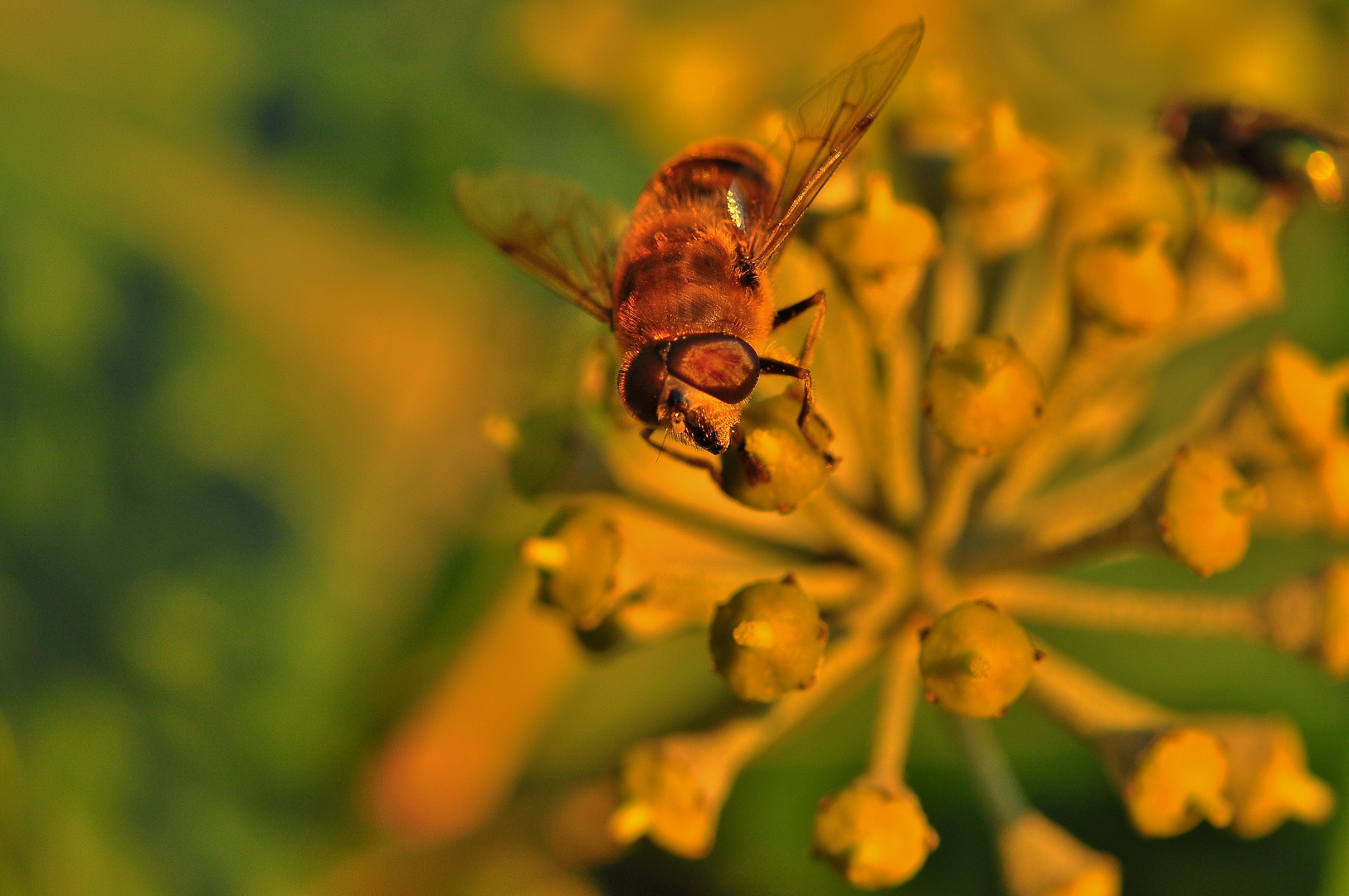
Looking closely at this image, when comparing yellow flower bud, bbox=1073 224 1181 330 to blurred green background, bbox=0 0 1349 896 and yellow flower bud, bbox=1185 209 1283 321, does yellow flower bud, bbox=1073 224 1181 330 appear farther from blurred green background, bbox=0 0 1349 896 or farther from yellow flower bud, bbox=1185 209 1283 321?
blurred green background, bbox=0 0 1349 896

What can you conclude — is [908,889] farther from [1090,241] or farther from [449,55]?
[449,55]

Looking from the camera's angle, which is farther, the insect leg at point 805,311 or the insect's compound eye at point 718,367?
the insect leg at point 805,311

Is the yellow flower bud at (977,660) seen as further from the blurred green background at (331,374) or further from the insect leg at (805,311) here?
the blurred green background at (331,374)

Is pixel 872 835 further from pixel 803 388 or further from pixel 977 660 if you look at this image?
pixel 803 388

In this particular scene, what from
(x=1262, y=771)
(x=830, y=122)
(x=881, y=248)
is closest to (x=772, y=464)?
(x=881, y=248)

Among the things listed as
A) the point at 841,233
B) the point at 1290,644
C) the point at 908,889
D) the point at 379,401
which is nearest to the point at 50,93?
the point at 379,401

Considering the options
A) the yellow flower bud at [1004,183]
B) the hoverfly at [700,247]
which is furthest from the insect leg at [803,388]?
the yellow flower bud at [1004,183]
